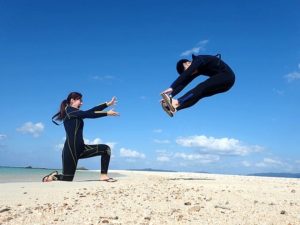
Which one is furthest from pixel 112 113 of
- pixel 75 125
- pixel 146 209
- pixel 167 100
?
pixel 146 209

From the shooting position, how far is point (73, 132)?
969cm

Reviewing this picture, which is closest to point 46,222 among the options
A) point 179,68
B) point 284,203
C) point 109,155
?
point 284,203

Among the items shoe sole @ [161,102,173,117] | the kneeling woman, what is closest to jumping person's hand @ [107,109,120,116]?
the kneeling woman

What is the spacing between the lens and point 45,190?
764 cm

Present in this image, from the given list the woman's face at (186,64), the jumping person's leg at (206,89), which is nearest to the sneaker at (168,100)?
the jumping person's leg at (206,89)

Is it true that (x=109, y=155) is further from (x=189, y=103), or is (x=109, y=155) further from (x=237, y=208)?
(x=237, y=208)

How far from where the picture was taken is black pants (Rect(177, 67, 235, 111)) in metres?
7.50

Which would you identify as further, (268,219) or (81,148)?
(81,148)

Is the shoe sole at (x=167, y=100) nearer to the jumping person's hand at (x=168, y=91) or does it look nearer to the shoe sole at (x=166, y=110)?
the jumping person's hand at (x=168, y=91)

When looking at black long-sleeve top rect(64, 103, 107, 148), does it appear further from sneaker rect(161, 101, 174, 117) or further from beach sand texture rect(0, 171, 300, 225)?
beach sand texture rect(0, 171, 300, 225)

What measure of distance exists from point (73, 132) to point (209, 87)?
3.88m

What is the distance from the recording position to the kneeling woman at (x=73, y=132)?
967 centimetres

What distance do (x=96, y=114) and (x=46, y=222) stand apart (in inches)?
200

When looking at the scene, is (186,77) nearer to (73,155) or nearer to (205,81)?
(205,81)
